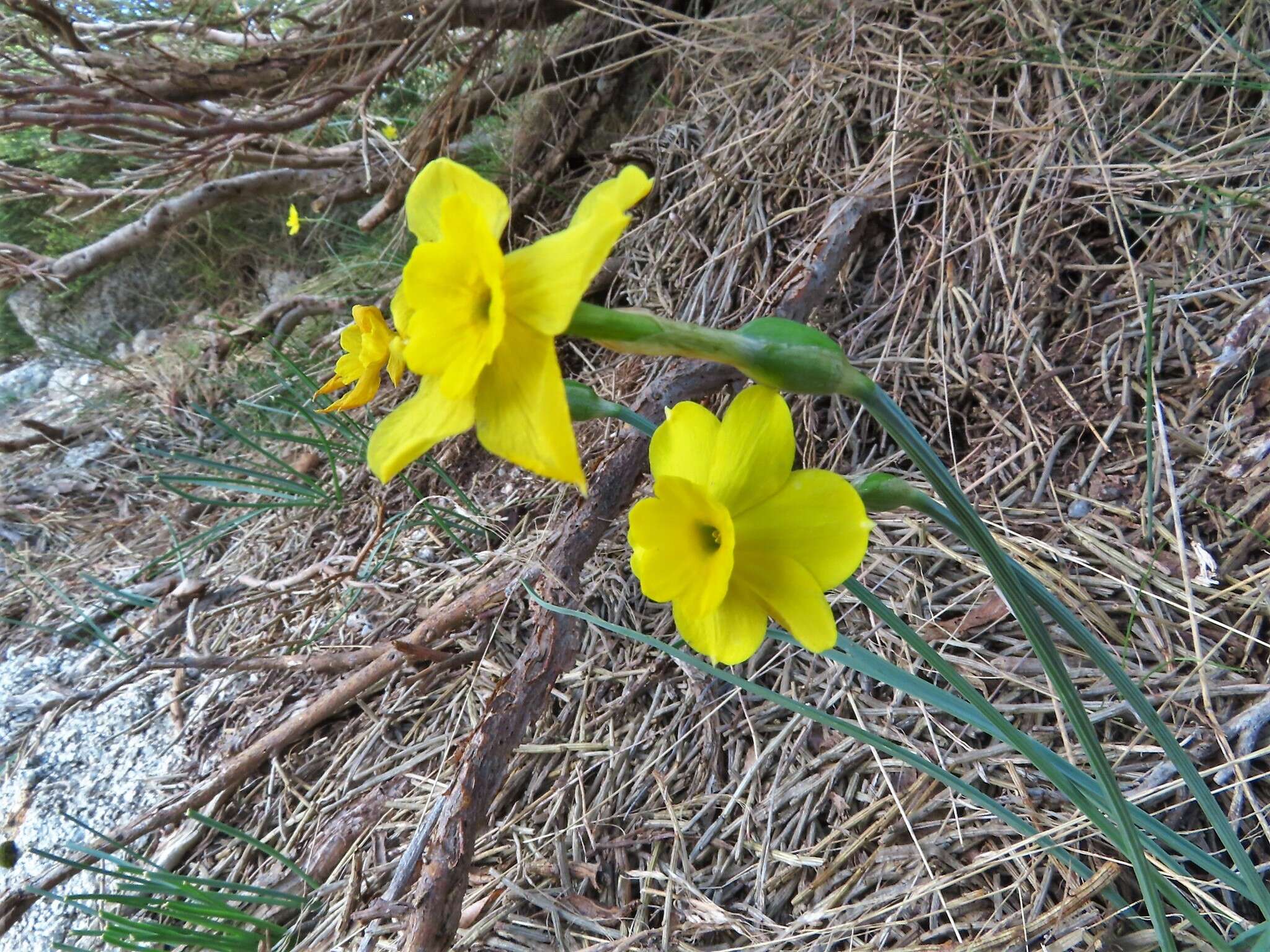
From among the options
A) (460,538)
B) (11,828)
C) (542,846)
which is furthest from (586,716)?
(11,828)

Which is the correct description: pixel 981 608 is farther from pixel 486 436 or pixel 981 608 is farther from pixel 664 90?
pixel 664 90

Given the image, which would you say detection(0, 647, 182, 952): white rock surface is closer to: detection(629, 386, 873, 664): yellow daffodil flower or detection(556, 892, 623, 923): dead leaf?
detection(556, 892, 623, 923): dead leaf

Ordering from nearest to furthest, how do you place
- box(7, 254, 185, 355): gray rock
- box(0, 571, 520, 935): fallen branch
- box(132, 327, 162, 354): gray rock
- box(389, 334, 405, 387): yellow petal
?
box(389, 334, 405, 387): yellow petal < box(0, 571, 520, 935): fallen branch < box(132, 327, 162, 354): gray rock < box(7, 254, 185, 355): gray rock

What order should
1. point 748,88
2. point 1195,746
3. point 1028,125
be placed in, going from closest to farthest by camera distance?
point 1195,746 < point 1028,125 < point 748,88

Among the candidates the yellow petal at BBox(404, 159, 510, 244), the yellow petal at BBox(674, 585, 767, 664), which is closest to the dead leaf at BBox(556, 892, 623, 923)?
the yellow petal at BBox(674, 585, 767, 664)

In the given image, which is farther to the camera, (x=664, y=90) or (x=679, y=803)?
(x=664, y=90)

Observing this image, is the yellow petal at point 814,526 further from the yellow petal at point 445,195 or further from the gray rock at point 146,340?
the gray rock at point 146,340

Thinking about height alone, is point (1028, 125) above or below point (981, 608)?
above

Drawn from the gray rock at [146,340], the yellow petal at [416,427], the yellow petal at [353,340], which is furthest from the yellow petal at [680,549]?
the gray rock at [146,340]
